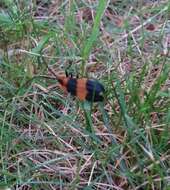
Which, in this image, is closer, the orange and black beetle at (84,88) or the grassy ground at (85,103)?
the grassy ground at (85,103)

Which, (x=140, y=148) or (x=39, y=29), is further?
(x=39, y=29)

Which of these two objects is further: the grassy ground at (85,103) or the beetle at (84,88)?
the beetle at (84,88)

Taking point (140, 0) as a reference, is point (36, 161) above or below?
below

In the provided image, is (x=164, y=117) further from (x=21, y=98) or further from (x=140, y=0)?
(x=140, y=0)

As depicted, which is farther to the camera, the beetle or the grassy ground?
the beetle

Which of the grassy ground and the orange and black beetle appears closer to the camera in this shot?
the grassy ground

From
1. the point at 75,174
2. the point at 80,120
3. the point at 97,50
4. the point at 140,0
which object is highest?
the point at 140,0

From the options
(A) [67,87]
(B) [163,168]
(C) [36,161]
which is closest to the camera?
(B) [163,168]

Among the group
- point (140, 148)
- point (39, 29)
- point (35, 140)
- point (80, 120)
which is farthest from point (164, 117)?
point (39, 29)
